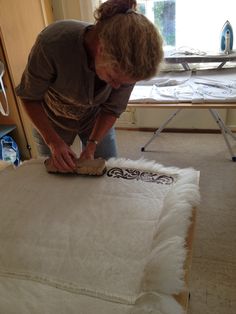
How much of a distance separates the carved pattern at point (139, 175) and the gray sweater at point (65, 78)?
0.87ft

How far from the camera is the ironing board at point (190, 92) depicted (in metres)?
1.57

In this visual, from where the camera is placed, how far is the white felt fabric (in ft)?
1.60

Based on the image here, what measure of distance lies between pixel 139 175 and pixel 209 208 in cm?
91

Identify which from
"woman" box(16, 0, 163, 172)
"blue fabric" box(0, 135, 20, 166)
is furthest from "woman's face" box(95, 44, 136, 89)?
"blue fabric" box(0, 135, 20, 166)

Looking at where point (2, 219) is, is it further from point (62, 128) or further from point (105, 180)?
point (62, 128)

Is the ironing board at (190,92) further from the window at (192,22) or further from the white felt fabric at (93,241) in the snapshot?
the white felt fabric at (93,241)

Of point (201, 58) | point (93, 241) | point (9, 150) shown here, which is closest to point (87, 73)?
point (93, 241)

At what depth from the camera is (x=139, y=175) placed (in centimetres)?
82

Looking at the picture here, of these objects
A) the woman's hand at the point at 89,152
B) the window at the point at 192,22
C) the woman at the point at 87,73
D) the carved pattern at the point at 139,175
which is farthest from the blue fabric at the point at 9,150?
the window at the point at 192,22

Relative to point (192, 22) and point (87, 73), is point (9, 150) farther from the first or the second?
point (192, 22)

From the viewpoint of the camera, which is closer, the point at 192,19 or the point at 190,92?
the point at 190,92

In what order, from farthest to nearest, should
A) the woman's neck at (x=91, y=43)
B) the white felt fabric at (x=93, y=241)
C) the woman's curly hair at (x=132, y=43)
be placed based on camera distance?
the woman's neck at (x=91, y=43)
the woman's curly hair at (x=132, y=43)
the white felt fabric at (x=93, y=241)

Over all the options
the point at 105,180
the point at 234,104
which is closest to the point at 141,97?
the point at 234,104

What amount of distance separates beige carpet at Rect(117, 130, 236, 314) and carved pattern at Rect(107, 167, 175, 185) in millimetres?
610
